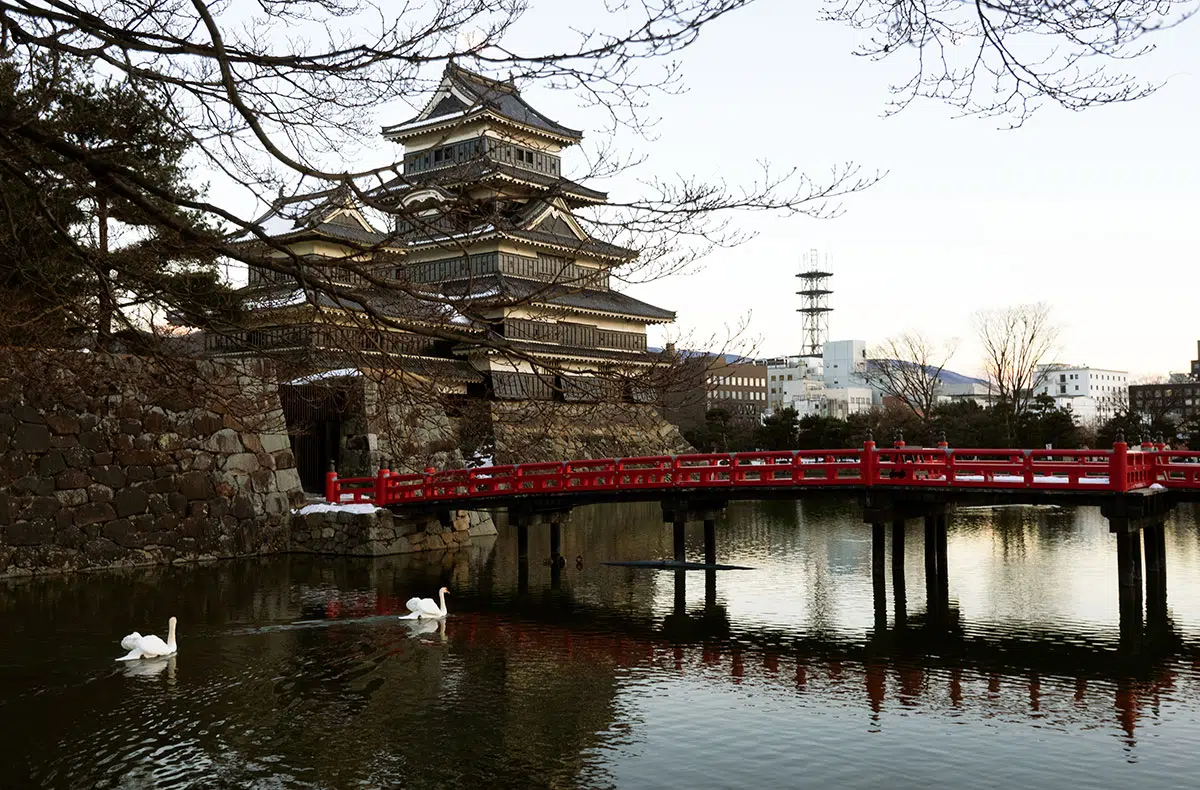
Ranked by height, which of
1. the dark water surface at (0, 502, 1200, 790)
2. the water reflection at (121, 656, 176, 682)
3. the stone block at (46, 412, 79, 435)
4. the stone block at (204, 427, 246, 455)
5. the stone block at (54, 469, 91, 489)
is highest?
the stone block at (46, 412, 79, 435)

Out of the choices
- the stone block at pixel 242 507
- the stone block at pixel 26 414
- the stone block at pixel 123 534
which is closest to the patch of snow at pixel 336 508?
the stone block at pixel 242 507

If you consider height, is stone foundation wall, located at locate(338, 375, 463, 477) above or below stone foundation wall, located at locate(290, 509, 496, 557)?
above

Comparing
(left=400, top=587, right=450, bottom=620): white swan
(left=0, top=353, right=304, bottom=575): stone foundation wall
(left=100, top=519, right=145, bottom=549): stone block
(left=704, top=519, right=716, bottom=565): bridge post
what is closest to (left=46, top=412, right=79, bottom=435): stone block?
(left=0, top=353, right=304, bottom=575): stone foundation wall

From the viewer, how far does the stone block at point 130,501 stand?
21.6 m

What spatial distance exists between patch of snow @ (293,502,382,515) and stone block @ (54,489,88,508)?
4818mm

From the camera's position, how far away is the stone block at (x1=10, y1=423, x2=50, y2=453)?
20156mm

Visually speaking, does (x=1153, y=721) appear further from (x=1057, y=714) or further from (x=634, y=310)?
(x=634, y=310)

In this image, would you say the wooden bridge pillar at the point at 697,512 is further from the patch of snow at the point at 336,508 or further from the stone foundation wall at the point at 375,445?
the stone foundation wall at the point at 375,445

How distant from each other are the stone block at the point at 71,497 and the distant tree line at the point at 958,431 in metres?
26.2

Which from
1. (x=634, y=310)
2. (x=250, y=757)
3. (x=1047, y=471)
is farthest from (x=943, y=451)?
(x=634, y=310)

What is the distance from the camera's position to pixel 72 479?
821 inches

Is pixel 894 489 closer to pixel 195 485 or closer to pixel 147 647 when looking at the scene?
pixel 147 647

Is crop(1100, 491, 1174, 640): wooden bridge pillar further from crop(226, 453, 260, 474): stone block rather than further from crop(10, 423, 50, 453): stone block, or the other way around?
crop(10, 423, 50, 453): stone block

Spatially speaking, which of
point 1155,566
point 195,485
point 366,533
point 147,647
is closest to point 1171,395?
point 1155,566
